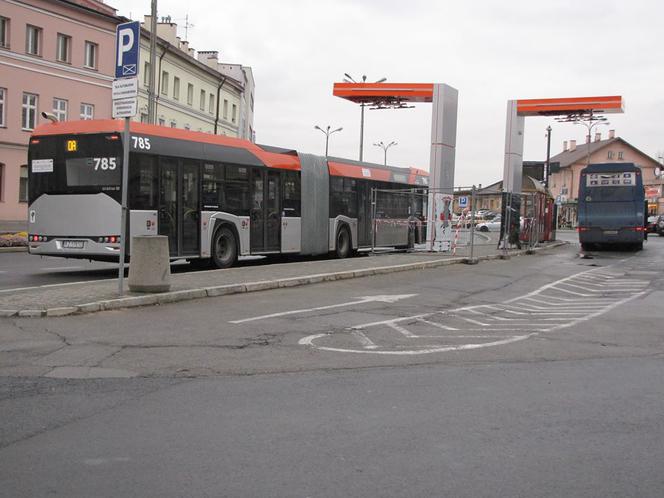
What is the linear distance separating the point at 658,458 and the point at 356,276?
11526 millimetres

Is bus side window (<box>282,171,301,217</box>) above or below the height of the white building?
below

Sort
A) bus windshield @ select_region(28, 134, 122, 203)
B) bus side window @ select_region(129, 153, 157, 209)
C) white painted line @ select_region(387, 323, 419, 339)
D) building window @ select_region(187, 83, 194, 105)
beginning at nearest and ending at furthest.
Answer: white painted line @ select_region(387, 323, 419, 339) < bus windshield @ select_region(28, 134, 122, 203) < bus side window @ select_region(129, 153, 157, 209) < building window @ select_region(187, 83, 194, 105)

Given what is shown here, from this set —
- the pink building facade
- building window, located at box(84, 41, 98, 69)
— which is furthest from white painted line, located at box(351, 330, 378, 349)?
building window, located at box(84, 41, 98, 69)

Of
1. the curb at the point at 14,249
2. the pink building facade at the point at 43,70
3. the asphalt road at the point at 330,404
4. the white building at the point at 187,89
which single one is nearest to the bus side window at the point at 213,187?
the asphalt road at the point at 330,404

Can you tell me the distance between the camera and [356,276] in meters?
15.7

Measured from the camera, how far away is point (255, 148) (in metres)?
18.1

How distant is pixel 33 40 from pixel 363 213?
941 inches

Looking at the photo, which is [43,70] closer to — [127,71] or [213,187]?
[213,187]

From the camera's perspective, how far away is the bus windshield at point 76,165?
14156mm

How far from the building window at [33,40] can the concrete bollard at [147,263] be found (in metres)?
29.9

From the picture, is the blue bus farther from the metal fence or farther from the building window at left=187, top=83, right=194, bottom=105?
the building window at left=187, top=83, right=194, bottom=105

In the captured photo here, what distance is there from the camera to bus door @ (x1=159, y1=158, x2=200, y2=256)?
591 inches

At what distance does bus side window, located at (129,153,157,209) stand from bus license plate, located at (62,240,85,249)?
49.7 inches

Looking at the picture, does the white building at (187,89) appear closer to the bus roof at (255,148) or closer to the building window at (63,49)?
the building window at (63,49)
